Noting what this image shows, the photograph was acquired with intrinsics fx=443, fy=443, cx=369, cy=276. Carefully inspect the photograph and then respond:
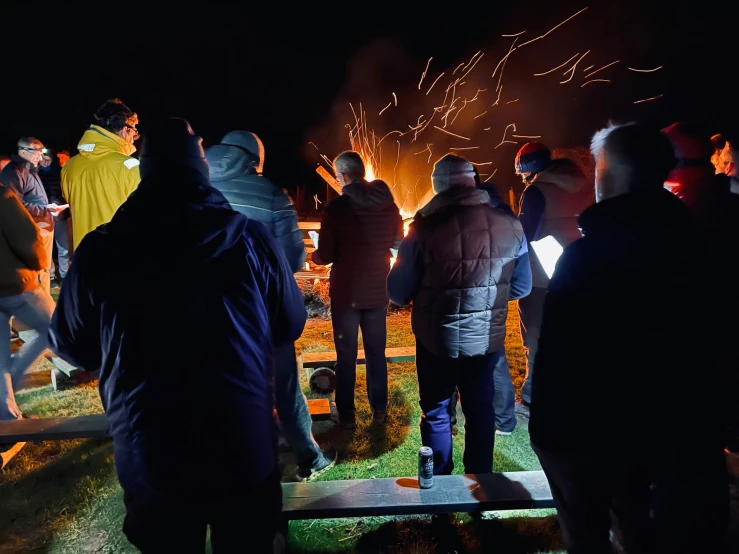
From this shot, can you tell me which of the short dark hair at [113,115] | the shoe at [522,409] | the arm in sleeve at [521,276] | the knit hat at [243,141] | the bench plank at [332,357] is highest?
the short dark hair at [113,115]

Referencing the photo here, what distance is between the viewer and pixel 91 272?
165 cm

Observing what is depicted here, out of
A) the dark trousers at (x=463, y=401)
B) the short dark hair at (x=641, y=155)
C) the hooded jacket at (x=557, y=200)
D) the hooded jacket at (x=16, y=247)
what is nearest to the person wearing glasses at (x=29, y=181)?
the hooded jacket at (x=16, y=247)

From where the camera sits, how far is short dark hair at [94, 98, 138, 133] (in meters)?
3.92

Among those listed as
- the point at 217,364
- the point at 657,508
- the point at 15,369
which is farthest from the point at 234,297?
the point at 15,369

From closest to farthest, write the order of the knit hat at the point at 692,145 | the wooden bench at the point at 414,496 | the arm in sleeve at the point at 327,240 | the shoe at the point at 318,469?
the wooden bench at the point at 414,496 < the knit hat at the point at 692,145 < the shoe at the point at 318,469 < the arm in sleeve at the point at 327,240

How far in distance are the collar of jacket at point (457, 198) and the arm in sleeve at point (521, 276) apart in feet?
2.31

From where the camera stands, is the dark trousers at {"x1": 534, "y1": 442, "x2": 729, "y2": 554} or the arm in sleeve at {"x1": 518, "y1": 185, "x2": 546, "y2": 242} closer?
the dark trousers at {"x1": 534, "y1": 442, "x2": 729, "y2": 554}

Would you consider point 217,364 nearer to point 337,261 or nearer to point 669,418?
point 669,418

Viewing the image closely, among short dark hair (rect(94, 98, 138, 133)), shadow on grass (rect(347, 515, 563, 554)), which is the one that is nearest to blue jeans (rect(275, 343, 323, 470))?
shadow on grass (rect(347, 515, 563, 554))

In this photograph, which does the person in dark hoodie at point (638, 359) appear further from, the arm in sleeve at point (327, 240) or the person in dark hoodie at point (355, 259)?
the arm in sleeve at point (327, 240)

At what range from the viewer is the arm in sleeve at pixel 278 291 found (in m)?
1.86

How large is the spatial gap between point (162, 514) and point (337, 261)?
256cm

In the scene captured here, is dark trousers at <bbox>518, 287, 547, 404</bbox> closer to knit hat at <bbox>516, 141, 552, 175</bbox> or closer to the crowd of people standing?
knit hat at <bbox>516, 141, 552, 175</bbox>

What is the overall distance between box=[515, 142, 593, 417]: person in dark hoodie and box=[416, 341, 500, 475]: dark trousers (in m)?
1.21
